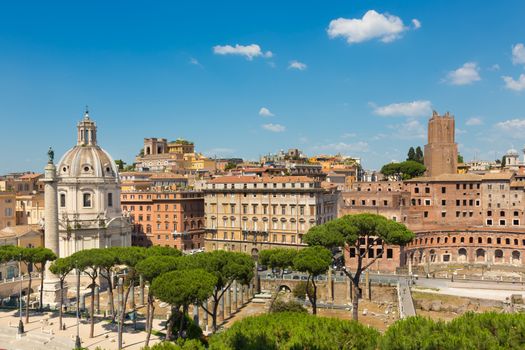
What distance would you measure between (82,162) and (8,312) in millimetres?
23662

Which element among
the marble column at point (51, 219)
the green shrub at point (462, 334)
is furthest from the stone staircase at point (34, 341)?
the green shrub at point (462, 334)

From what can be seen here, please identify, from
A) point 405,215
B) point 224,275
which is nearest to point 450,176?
point 405,215

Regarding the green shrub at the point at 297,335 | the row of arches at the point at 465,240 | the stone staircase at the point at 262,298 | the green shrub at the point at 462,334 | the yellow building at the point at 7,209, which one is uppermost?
Answer: the yellow building at the point at 7,209

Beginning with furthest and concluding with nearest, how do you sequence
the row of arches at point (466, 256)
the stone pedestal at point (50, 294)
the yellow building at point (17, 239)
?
1. the row of arches at point (466, 256)
2. the yellow building at point (17, 239)
3. the stone pedestal at point (50, 294)

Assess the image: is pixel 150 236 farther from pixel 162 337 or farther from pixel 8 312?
pixel 162 337

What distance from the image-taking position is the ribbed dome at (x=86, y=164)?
67.2 meters

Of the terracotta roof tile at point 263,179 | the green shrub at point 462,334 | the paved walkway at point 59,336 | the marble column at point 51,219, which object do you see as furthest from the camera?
the terracotta roof tile at point 263,179

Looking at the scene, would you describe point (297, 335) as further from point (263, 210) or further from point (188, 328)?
point (263, 210)

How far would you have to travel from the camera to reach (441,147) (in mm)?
98188

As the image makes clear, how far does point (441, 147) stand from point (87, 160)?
6673 centimetres

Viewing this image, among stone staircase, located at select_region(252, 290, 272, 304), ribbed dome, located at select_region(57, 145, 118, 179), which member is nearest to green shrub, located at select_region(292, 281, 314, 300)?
stone staircase, located at select_region(252, 290, 272, 304)

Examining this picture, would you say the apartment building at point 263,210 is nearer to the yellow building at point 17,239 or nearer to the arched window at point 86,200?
the arched window at point 86,200

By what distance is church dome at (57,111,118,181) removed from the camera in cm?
6725

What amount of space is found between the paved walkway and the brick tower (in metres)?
69.7
